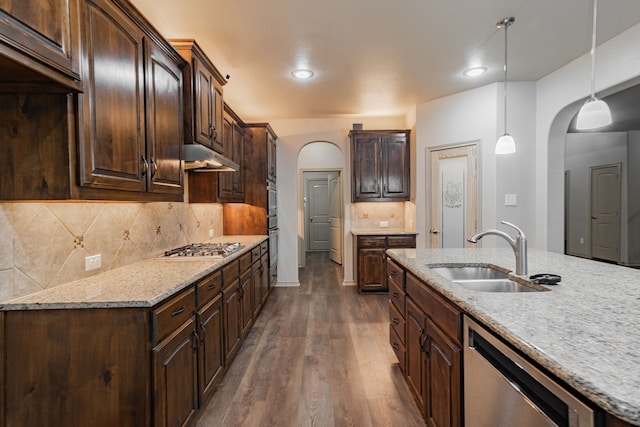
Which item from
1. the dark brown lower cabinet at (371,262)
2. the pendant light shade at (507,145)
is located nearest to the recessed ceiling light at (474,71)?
the pendant light shade at (507,145)

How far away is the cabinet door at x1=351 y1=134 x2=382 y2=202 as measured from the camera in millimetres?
4672

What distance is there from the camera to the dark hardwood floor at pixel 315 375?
1915mm

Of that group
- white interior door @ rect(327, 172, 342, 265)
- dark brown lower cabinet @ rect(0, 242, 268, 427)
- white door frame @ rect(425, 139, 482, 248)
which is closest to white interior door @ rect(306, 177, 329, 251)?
white interior door @ rect(327, 172, 342, 265)

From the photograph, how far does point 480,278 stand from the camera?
1.99 meters

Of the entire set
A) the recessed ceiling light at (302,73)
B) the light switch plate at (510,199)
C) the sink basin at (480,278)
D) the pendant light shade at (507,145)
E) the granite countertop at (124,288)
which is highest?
the recessed ceiling light at (302,73)

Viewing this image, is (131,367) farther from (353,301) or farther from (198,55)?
(353,301)

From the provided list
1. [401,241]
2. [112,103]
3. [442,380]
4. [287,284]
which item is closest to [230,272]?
[112,103]

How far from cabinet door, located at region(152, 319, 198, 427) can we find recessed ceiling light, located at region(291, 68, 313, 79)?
8.46 ft

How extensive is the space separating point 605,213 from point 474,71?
5.65 metres

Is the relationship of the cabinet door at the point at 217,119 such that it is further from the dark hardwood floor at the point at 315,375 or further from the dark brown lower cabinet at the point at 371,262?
the dark brown lower cabinet at the point at 371,262

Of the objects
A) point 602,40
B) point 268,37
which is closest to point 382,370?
point 268,37

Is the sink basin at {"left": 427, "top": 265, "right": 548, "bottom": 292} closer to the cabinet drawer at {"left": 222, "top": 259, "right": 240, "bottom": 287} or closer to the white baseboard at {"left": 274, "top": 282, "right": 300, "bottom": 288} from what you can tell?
the cabinet drawer at {"left": 222, "top": 259, "right": 240, "bottom": 287}

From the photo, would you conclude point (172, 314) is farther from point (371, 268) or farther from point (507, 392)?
point (371, 268)

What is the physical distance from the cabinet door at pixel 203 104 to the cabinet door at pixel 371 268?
9.00 feet
